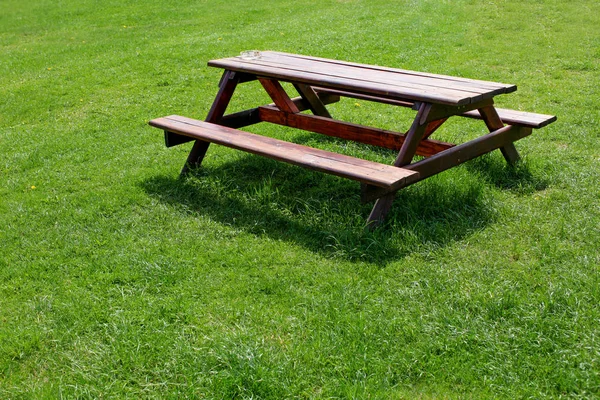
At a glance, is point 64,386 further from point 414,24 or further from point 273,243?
point 414,24

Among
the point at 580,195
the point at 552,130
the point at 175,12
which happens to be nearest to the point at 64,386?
the point at 580,195

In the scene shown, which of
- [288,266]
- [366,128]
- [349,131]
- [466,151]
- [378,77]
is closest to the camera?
[288,266]

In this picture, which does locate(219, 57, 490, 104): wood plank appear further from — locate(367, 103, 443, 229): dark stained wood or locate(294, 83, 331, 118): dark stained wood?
locate(294, 83, 331, 118): dark stained wood

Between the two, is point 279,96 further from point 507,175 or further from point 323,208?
point 507,175

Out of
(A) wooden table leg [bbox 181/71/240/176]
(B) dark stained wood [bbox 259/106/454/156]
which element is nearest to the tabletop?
(A) wooden table leg [bbox 181/71/240/176]

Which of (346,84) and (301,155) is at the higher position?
(346,84)

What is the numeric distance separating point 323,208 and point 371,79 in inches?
38.1

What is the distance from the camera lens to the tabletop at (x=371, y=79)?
436cm

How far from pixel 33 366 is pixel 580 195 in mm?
3494

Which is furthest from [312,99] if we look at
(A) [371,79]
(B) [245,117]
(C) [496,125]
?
(C) [496,125]

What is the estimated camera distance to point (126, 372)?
312 cm

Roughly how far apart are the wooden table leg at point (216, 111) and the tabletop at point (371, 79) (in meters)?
0.13

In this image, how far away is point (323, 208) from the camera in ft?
15.2

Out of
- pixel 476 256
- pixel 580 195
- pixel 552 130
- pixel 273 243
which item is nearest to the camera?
pixel 476 256
